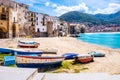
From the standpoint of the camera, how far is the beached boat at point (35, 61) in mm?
19188

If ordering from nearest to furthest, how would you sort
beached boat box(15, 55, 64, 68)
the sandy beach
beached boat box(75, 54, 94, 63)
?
beached boat box(15, 55, 64, 68) < the sandy beach < beached boat box(75, 54, 94, 63)

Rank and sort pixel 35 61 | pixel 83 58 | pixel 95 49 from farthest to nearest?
pixel 95 49
pixel 83 58
pixel 35 61

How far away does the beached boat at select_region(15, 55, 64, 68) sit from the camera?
19188 mm

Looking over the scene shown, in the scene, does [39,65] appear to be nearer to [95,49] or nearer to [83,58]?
[83,58]

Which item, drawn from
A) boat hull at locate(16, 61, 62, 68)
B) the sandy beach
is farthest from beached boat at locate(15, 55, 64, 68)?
the sandy beach

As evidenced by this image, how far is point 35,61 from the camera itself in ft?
64.6

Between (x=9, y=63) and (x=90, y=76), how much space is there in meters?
8.86

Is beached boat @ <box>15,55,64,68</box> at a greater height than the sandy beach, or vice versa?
beached boat @ <box>15,55,64,68</box>

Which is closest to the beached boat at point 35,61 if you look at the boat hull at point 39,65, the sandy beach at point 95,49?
the boat hull at point 39,65

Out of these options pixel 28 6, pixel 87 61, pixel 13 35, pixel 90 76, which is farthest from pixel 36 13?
pixel 90 76

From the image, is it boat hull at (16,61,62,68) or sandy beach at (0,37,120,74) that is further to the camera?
sandy beach at (0,37,120,74)

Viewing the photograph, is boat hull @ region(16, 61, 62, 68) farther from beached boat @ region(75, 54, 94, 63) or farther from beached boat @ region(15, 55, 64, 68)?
beached boat @ region(75, 54, 94, 63)

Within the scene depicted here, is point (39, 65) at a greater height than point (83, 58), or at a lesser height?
lesser

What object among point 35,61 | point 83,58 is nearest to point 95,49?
point 83,58
